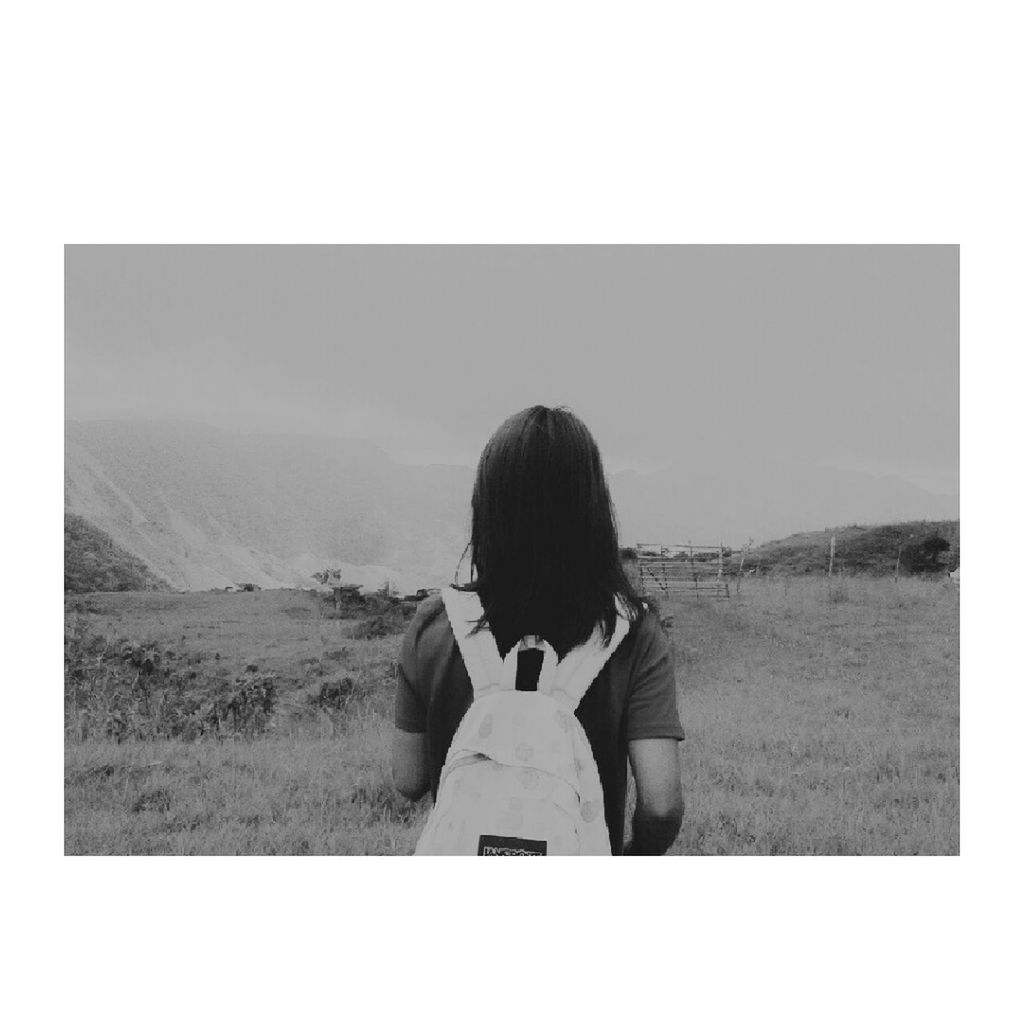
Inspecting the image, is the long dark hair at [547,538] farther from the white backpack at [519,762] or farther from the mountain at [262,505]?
the mountain at [262,505]

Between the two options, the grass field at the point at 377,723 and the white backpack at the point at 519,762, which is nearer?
the white backpack at the point at 519,762

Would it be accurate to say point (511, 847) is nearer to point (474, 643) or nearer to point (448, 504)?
point (474, 643)

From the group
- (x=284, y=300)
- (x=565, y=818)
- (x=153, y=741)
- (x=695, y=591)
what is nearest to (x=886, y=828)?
(x=695, y=591)

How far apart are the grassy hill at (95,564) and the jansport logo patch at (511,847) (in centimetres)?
274

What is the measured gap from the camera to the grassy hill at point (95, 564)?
16.5 ft

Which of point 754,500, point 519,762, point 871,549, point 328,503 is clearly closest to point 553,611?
point 519,762

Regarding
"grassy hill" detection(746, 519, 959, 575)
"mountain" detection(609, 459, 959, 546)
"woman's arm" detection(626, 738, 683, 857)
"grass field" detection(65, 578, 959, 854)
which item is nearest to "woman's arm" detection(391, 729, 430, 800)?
"woman's arm" detection(626, 738, 683, 857)

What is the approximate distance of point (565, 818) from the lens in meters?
3.06

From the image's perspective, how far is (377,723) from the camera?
197 inches

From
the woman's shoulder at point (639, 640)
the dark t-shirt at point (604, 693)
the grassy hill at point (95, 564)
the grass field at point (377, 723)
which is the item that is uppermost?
the grassy hill at point (95, 564)

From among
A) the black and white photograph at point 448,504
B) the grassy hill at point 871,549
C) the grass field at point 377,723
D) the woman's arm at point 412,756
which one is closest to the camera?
the woman's arm at point 412,756

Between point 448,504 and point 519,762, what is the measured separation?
2.28m

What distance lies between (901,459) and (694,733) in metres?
1.66

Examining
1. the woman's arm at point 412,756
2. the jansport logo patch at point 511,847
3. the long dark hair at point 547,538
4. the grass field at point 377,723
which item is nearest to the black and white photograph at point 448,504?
the grass field at point 377,723
